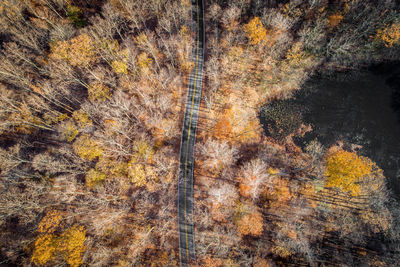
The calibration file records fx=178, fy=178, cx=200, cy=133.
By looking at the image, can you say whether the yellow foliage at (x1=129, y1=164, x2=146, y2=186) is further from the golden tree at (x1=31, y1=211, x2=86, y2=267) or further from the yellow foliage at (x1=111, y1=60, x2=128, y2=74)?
the yellow foliage at (x1=111, y1=60, x2=128, y2=74)

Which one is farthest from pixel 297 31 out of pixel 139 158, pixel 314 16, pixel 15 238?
pixel 15 238

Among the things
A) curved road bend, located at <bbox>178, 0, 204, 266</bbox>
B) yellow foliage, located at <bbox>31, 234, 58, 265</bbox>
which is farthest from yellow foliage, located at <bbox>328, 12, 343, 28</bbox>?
yellow foliage, located at <bbox>31, 234, 58, 265</bbox>

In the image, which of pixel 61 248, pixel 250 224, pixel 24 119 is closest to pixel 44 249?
pixel 61 248

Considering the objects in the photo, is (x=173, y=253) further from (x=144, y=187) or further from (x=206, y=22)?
(x=206, y=22)

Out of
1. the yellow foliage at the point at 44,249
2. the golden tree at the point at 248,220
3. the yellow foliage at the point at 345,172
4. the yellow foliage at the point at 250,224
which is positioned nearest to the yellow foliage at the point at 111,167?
the yellow foliage at the point at 44,249

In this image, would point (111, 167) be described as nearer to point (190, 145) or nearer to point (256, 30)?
point (190, 145)

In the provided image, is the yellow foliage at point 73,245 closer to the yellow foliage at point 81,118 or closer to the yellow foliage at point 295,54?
the yellow foliage at point 81,118
